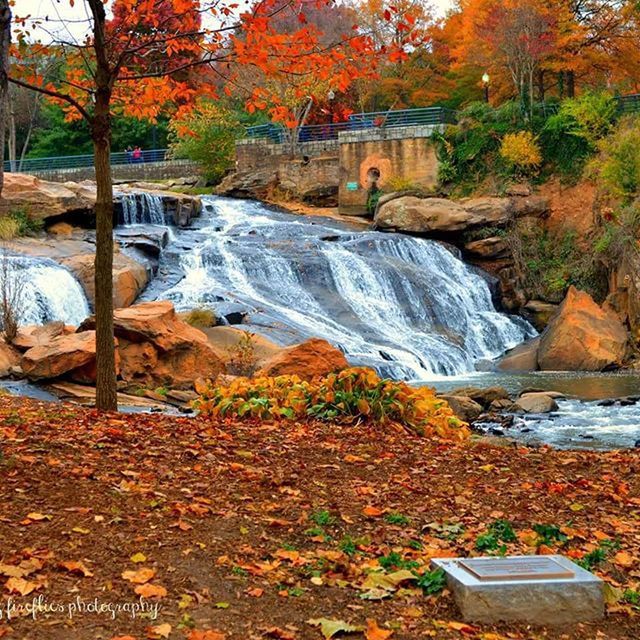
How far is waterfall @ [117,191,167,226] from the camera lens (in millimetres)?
26473

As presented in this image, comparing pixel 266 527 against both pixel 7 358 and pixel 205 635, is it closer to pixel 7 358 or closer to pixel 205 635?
pixel 205 635

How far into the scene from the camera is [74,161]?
4428 cm

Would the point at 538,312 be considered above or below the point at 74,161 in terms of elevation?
below

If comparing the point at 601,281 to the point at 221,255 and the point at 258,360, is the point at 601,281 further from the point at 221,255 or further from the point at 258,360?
the point at 258,360

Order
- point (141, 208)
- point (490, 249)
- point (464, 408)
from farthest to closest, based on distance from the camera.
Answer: point (141, 208), point (490, 249), point (464, 408)

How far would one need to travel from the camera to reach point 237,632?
3.76 meters

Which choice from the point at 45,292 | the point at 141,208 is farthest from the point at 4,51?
the point at 141,208

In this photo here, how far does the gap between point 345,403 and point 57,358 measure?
4877 mm

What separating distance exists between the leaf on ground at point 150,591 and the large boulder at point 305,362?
26.2 ft

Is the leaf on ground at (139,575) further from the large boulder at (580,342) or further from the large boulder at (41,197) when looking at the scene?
the large boulder at (41,197)

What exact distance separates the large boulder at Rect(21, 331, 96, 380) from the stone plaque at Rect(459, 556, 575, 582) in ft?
29.6

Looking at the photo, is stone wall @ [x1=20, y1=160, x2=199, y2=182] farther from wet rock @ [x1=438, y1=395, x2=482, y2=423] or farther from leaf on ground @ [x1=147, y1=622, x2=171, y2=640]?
leaf on ground @ [x1=147, y1=622, x2=171, y2=640]

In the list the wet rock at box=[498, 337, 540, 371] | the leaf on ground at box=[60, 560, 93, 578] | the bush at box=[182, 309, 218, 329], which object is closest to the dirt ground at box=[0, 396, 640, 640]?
the leaf on ground at box=[60, 560, 93, 578]

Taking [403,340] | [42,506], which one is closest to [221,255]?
[403,340]
